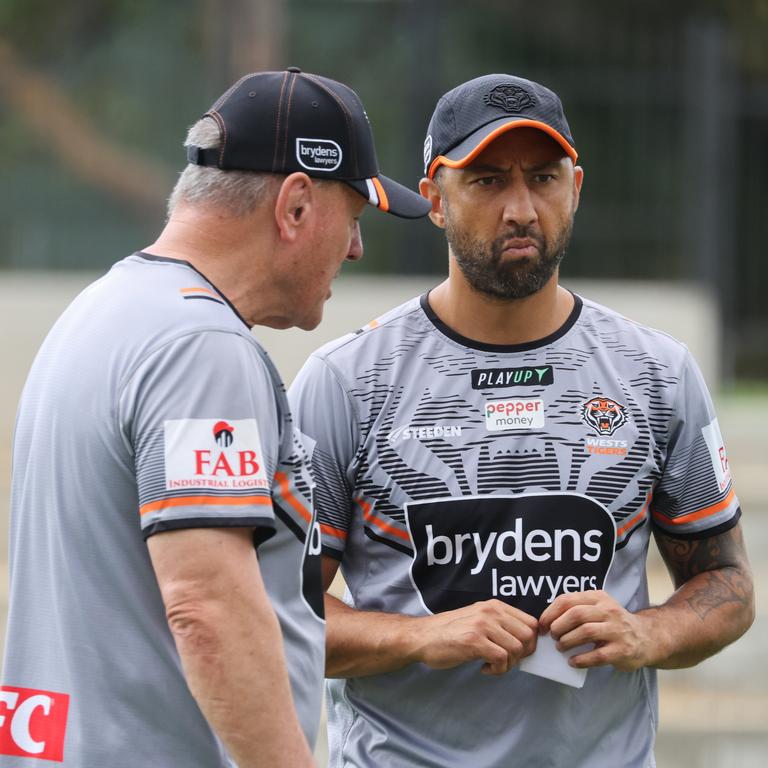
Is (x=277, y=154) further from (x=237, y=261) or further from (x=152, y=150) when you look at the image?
(x=152, y=150)

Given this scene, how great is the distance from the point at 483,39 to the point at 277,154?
1418cm

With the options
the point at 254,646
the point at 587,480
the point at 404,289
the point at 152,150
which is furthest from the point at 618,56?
the point at 254,646

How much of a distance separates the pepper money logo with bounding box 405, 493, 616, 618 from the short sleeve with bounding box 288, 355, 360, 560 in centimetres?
15

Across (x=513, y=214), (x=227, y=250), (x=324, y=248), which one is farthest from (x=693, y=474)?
(x=227, y=250)

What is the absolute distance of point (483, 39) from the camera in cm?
1585

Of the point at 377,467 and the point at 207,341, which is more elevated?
the point at 207,341

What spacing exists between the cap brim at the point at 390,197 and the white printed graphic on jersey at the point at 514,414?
41 cm

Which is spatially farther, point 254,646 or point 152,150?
point 152,150

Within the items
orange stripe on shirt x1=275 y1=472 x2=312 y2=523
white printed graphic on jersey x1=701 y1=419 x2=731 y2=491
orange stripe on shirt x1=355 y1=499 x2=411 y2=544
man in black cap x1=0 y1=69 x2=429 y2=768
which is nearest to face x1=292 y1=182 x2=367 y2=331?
man in black cap x1=0 y1=69 x2=429 y2=768

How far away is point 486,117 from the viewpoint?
Answer: 8.98 ft

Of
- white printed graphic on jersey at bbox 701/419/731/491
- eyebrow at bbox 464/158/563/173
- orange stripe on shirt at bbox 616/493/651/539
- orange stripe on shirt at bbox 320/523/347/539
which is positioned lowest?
orange stripe on shirt at bbox 320/523/347/539

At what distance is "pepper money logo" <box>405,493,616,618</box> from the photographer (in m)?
2.63

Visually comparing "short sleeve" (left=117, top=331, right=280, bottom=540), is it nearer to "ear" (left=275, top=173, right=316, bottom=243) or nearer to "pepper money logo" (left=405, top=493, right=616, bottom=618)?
"ear" (left=275, top=173, right=316, bottom=243)

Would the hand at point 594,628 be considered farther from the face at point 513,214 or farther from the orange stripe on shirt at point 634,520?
the face at point 513,214
